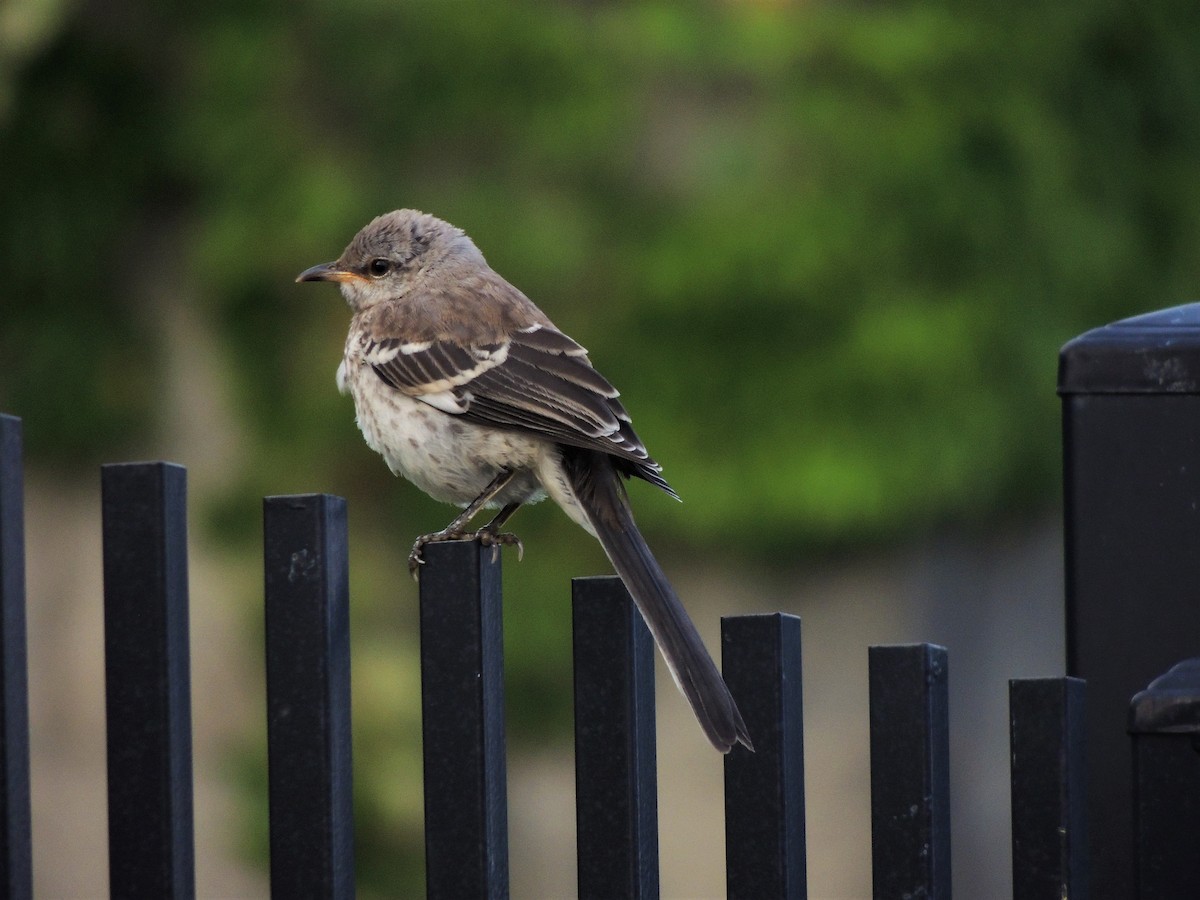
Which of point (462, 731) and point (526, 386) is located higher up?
point (526, 386)

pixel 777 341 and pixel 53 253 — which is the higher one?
pixel 53 253

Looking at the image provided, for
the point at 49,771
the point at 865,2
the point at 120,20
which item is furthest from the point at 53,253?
the point at 865,2

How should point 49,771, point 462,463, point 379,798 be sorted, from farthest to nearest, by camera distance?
point 49,771, point 379,798, point 462,463

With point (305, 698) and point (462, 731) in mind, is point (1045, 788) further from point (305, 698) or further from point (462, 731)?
point (305, 698)

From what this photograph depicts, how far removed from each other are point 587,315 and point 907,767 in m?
4.77

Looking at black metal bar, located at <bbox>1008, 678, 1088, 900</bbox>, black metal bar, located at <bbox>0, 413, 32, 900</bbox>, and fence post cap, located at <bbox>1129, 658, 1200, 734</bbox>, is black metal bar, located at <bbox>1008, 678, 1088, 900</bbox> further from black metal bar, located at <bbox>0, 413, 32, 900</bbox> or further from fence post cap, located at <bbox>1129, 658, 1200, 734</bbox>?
black metal bar, located at <bbox>0, 413, 32, 900</bbox>

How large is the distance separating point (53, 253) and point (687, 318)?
105 inches

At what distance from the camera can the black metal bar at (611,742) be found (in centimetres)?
238

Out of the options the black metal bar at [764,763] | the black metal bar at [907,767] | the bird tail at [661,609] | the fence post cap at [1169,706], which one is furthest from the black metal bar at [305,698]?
the fence post cap at [1169,706]

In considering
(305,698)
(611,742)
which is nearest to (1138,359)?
(611,742)

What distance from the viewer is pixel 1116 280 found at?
7629 millimetres

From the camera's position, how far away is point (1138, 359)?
268cm

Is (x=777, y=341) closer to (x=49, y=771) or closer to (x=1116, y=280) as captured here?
(x=1116, y=280)

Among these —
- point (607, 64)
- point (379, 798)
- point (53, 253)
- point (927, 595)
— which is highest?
point (607, 64)
